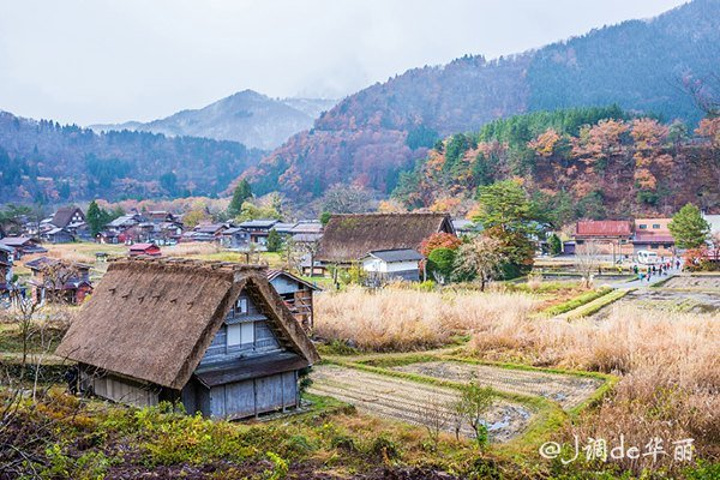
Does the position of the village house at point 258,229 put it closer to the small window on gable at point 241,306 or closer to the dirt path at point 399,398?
the dirt path at point 399,398

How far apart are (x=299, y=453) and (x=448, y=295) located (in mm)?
17284

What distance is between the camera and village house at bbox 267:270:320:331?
17.0m

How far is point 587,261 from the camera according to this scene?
32125 millimetres

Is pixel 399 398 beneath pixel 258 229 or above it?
beneath

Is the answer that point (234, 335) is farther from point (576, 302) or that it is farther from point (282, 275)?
point (576, 302)

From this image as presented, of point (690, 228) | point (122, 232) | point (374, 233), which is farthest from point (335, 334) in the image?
point (122, 232)

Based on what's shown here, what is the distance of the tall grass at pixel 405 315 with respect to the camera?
17.5 m

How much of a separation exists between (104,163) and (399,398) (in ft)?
385

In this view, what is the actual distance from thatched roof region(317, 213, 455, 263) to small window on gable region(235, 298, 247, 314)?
22.0 metres

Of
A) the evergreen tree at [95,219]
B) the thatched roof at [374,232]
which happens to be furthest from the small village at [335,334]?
the evergreen tree at [95,219]

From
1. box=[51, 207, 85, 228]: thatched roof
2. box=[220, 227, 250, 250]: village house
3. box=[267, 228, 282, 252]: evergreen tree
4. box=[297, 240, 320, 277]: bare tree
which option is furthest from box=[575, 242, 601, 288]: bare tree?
box=[51, 207, 85, 228]: thatched roof

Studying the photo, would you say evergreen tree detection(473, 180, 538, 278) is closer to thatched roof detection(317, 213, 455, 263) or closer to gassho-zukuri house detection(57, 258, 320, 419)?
thatched roof detection(317, 213, 455, 263)

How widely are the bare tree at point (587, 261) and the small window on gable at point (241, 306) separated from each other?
19.7 meters

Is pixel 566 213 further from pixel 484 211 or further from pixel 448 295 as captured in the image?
pixel 448 295
